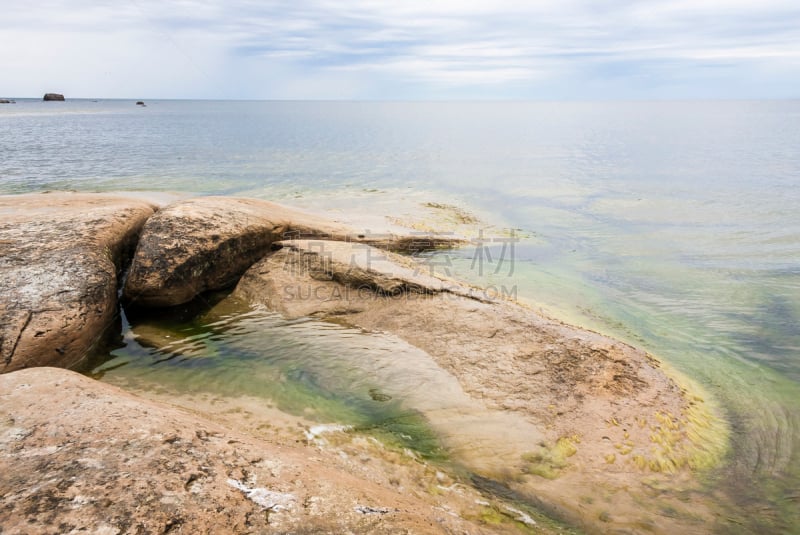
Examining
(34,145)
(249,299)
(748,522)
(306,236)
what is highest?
(34,145)

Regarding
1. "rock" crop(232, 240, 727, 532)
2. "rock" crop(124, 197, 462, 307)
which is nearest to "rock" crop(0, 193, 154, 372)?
"rock" crop(124, 197, 462, 307)

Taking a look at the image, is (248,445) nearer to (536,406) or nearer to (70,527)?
(70,527)

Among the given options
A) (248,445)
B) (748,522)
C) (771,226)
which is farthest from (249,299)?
(771,226)

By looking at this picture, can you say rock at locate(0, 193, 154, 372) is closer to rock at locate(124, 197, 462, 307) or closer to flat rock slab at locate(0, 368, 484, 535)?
rock at locate(124, 197, 462, 307)

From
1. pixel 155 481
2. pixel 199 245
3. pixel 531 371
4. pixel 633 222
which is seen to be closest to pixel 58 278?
pixel 199 245

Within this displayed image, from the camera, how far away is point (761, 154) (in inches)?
1246

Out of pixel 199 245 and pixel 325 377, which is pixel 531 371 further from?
pixel 199 245

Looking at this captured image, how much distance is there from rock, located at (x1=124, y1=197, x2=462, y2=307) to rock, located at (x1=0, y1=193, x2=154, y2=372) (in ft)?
1.50

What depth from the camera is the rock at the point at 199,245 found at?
668 cm

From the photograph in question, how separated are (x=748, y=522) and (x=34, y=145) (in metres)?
40.1

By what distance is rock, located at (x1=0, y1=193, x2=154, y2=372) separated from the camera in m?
5.21

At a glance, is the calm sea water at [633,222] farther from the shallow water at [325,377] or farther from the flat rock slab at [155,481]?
the flat rock slab at [155,481]

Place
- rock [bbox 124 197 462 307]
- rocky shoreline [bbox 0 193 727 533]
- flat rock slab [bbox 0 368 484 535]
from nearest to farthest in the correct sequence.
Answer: flat rock slab [bbox 0 368 484 535] → rocky shoreline [bbox 0 193 727 533] → rock [bbox 124 197 462 307]

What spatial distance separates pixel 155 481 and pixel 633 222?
15.1 m
